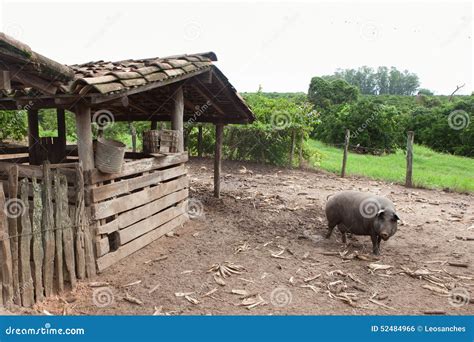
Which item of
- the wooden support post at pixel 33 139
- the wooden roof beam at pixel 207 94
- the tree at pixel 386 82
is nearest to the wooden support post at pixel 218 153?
the wooden roof beam at pixel 207 94

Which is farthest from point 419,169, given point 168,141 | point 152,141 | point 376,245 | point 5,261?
point 5,261

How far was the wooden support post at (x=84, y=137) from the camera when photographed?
5613mm

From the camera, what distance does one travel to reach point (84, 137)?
18.6 ft

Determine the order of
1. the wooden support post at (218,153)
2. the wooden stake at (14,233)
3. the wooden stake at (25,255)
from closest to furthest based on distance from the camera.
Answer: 1. the wooden stake at (14,233)
2. the wooden stake at (25,255)
3. the wooden support post at (218,153)

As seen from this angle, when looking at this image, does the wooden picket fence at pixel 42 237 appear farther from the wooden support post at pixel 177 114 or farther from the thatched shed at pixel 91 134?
the wooden support post at pixel 177 114

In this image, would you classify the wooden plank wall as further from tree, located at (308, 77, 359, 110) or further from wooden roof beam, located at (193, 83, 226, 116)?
tree, located at (308, 77, 359, 110)

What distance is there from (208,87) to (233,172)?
777 centimetres

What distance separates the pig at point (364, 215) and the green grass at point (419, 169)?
794 centimetres

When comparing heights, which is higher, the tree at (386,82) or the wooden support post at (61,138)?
the tree at (386,82)

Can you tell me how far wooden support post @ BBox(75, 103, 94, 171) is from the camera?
18.4ft

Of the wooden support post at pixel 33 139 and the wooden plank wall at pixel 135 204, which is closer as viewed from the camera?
the wooden plank wall at pixel 135 204

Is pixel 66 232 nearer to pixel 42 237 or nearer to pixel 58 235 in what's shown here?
pixel 58 235

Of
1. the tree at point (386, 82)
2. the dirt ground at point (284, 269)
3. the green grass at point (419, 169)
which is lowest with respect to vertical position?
the dirt ground at point (284, 269)

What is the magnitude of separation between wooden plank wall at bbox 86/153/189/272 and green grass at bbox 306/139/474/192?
10085 mm
